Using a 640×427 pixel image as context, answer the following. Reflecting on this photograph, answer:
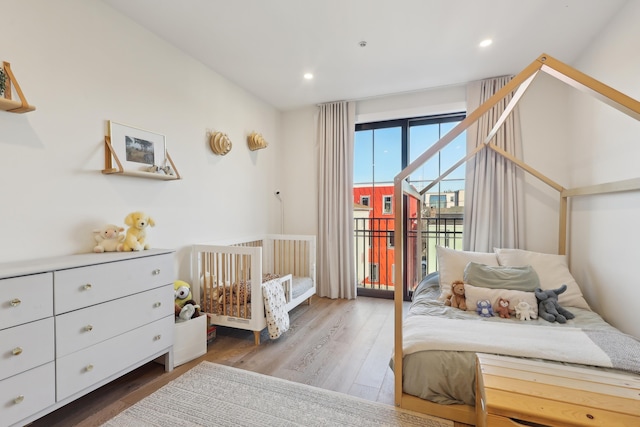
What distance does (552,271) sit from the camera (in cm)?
233

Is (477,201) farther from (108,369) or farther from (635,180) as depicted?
(108,369)

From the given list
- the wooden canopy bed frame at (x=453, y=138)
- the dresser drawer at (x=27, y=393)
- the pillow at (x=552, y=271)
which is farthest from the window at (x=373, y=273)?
the dresser drawer at (x=27, y=393)

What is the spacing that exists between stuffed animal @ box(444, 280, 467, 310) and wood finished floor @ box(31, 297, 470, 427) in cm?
63

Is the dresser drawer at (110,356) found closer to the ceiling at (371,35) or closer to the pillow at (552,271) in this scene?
the ceiling at (371,35)

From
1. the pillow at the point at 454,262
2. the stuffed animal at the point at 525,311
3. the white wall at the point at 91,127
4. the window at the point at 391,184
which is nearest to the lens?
the white wall at the point at 91,127

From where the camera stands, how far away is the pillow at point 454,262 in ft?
8.02

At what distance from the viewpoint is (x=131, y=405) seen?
1602 mm

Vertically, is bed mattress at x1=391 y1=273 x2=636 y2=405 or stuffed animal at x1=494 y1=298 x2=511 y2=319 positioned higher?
stuffed animal at x1=494 y1=298 x2=511 y2=319

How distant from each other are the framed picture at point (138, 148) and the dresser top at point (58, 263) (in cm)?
68

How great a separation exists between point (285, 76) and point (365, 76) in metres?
0.84

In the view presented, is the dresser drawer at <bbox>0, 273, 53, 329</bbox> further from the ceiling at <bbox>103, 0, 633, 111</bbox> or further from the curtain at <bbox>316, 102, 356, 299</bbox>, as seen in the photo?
the curtain at <bbox>316, 102, 356, 299</bbox>

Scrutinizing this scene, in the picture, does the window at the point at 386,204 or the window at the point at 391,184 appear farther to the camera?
the window at the point at 386,204

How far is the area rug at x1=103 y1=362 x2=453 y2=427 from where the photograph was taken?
146 cm

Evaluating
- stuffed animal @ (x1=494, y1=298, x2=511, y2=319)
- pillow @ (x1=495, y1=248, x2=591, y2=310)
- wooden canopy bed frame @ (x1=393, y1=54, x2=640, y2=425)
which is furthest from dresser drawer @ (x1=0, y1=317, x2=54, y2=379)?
pillow @ (x1=495, y1=248, x2=591, y2=310)
